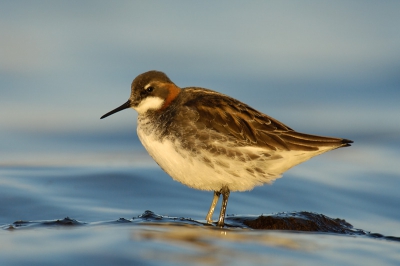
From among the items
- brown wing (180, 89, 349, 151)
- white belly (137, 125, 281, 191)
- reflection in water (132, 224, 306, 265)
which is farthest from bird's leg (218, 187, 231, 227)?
reflection in water (132, 224, 306, 265)

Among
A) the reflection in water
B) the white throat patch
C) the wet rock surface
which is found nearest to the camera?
the reflection in water

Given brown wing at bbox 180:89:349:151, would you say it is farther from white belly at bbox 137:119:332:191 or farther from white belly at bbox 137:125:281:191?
white belly at bbox 137:125:281:191

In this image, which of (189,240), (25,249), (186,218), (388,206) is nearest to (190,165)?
(186,218)

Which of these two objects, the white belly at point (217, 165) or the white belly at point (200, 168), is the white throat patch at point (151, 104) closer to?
the white belly at point (217, 165)

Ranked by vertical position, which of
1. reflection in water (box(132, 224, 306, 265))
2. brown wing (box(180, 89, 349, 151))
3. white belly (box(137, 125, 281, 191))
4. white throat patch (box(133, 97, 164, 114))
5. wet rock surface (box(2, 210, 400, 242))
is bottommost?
reflection in water (box(132, 224, 306, 265))

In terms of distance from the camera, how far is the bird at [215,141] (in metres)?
9.77

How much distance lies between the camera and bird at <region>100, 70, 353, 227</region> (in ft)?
32.0

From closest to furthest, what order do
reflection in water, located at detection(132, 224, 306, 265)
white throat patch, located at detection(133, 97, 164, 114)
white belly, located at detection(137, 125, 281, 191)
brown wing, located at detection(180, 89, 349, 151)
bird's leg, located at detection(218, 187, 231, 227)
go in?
reflection in water, located at detection(132, 224, 306, 265) → white belly, located at detection(137, 125, 281, 191) → bird's leg, located at detection(218, 187, 231, 227) → brown wing, located at detection(180, 89, 349, 151) → white throat patch, located at detection(133, 97, 164, 114)

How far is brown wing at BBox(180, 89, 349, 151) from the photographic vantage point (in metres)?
9.97

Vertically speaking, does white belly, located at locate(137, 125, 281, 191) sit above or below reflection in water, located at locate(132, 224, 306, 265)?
above

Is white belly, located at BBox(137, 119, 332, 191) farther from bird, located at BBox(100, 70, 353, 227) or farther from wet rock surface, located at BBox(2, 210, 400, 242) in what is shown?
wet rock surface, located at BBox(2, 210, 400, 242)

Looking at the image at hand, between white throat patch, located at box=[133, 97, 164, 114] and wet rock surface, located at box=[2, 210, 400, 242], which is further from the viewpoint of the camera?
white throat patch, located at box=[133, 97, 164, 114]

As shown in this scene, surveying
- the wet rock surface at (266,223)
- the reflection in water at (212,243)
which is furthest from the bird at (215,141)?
the reflection in water at (212,243)

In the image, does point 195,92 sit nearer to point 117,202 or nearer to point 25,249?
point 117,202
